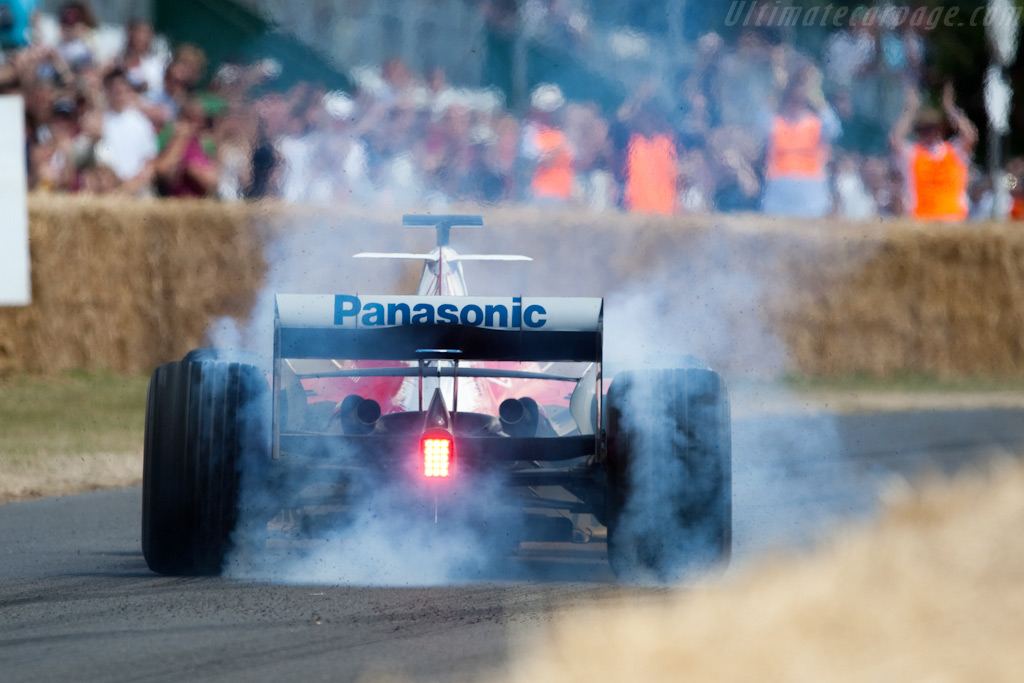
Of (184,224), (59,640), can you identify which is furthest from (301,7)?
(59,640)

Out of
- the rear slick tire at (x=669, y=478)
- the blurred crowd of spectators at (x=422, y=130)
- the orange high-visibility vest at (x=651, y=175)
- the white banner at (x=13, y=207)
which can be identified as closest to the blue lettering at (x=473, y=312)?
the rear slick tire at (x=669, y=478)

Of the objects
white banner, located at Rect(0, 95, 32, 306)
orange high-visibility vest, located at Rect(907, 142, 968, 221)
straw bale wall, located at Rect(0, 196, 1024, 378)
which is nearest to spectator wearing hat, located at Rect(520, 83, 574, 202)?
straw bale wall, located at Rect(0, 196, 1024, 378)

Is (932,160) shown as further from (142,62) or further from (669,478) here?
(669,478)

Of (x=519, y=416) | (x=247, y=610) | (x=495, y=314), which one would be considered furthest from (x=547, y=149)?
(x=247, y=610)

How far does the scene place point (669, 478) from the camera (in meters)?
5.57

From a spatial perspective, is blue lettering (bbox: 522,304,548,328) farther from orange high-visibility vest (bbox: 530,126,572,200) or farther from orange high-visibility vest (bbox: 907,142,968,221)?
orange high-visibility vest (bbox: 907,142,968,221)

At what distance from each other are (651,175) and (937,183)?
4209 millimetres

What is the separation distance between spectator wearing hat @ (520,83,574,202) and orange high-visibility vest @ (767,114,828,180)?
1978mm

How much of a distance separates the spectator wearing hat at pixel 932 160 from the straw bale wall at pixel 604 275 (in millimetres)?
799

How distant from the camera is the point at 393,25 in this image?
13.3 meters

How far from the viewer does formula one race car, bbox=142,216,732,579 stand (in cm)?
558

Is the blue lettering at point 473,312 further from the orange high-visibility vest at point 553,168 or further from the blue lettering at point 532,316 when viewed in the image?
the orange high-visibility vest at point 553,168

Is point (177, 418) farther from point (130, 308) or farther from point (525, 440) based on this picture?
point (130, 308)

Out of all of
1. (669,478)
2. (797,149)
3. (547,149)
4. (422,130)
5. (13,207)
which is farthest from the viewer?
(797,149)
